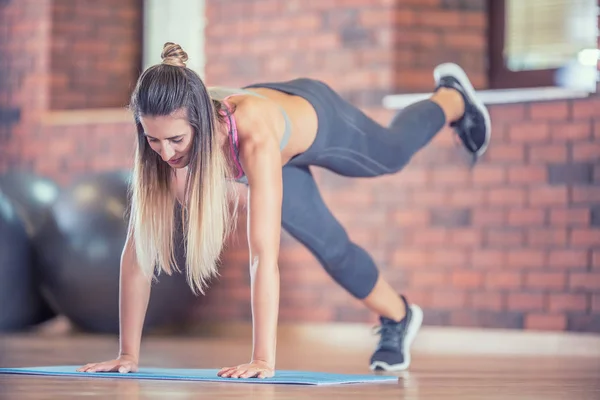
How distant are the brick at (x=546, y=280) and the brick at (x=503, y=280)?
39 millimetres

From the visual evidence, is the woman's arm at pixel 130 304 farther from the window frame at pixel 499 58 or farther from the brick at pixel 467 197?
the window frame at pixel 499 58

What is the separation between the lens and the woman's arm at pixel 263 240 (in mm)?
2592

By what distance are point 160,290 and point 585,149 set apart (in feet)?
6.78

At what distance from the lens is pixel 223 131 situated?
271 cm

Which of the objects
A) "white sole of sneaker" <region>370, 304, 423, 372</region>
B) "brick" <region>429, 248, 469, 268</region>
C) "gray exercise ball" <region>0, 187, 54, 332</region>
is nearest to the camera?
"white sole of sneaker" <region>370, 304, 423, 372</region>

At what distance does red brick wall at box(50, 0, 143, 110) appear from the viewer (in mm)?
5863

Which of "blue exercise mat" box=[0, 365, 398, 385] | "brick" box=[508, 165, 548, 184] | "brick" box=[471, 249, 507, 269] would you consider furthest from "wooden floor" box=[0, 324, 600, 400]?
"brick" box=[508, 165, 548, 184]

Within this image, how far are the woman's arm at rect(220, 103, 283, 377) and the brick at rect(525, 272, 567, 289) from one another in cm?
214

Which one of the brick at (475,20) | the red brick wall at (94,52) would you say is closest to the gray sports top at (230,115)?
the brick at (475,20)

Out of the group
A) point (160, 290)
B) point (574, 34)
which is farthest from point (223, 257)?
point (574, 34)

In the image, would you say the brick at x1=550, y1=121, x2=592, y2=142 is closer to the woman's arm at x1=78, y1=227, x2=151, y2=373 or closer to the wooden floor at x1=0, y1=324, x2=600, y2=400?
the wooden floor at x1=0, y1=324, x2=600, y2=400

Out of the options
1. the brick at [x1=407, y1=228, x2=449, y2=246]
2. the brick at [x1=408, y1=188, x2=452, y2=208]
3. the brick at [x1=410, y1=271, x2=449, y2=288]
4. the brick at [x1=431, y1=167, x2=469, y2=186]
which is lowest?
the brick at [x1=410, y1=271, x2=449, y2=288]

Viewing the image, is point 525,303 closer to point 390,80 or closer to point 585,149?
point 585,149

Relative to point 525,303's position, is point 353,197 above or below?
above
